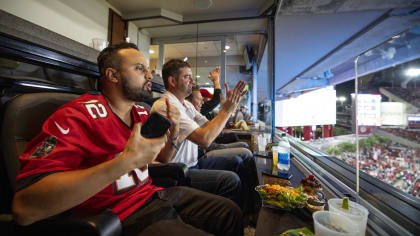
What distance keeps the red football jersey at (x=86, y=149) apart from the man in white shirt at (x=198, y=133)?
40 cm

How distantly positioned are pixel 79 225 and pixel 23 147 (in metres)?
0.45

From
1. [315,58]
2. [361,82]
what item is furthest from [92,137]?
[315,58]

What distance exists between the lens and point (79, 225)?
54 cm

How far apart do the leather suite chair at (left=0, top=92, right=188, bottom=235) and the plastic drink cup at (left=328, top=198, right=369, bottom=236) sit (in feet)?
2.61

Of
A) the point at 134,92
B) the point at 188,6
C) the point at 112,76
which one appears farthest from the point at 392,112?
the point at 188,6

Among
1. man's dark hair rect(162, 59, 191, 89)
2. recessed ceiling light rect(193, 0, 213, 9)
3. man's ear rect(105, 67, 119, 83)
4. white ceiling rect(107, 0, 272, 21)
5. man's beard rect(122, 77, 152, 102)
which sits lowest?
man's beard rect(122, 77, 152, 102)

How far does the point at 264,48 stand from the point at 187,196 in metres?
4.21

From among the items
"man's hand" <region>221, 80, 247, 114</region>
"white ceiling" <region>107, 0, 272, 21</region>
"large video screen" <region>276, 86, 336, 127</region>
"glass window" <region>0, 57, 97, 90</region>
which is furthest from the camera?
"white ceiling" <region>107, 0, 272, 21</region>

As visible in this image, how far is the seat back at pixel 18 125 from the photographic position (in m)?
0.69

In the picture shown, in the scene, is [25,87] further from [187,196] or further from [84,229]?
[187,196]

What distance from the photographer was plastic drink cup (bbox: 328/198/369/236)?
599mm

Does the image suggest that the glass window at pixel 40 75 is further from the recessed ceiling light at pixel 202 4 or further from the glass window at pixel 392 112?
the recessed ceiling light at pixel 202 4

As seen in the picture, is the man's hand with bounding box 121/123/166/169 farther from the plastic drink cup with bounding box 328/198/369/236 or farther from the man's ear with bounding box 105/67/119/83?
the plastic drink cup with bounding box 328/198/369/236

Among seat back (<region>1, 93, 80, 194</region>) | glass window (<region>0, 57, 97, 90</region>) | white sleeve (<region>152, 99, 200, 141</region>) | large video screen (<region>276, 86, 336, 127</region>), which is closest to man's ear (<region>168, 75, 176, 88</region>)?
Answer: white sleeve (<region>152, 99, 200, 141</region>)
